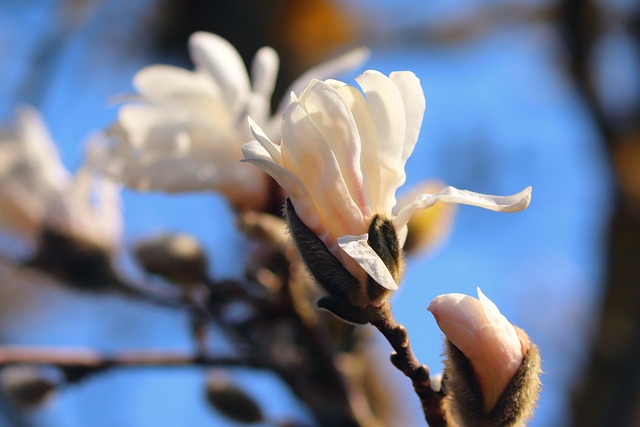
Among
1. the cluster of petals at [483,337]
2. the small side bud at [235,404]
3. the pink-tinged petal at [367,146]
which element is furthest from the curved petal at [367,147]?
the small side bud at [235,404]

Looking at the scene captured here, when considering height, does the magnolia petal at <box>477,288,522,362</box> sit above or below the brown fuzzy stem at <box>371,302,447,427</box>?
above

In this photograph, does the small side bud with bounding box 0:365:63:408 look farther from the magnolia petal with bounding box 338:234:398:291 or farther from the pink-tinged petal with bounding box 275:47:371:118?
the magnolia petal with bounding box 338:234:398:291

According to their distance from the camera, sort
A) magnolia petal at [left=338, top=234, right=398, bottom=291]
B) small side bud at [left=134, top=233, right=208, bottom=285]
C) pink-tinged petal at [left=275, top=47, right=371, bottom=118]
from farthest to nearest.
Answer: small side bud at [left=134, top=233, right=208, bottom=285] < pink-tinged petal at [left=275, top=47, right=371, bottom=118] < magnolia petal at [left=338, top=234, right=398, bottom=291]

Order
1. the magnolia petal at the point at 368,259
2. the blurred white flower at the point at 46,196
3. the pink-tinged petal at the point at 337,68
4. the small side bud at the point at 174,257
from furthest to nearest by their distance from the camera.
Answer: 1. the blurred white flower at the point at 46,196
2. the small side bud at the point at 174,257
3. the pink-tinged petal at the point at 337,68
4. the magnolia petal at the point at 368,259

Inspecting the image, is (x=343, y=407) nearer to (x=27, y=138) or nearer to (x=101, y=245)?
(x=101, y=245)

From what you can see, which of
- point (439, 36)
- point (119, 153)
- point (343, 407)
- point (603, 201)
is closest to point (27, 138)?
point (119, 153)

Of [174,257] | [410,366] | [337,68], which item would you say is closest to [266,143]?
[410,366]

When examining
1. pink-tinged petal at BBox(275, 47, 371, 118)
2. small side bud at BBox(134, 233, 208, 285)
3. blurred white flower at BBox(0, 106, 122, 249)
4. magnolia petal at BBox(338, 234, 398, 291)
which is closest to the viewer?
magnolia petal at BBox(338, 234, 398, 291)

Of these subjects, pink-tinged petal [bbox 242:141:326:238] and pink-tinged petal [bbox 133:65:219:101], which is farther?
pink-tinged petal [bbox 133:65:219:101]

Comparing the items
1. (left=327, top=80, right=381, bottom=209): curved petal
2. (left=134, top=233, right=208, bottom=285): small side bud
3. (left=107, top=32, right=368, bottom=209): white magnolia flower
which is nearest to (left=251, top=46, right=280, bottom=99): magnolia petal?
(left=107, top=32, right=368, bottom=209): white magnolia flower

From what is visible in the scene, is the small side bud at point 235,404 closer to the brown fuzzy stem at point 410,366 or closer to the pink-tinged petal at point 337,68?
the pink-tinged petal at point 337,68
